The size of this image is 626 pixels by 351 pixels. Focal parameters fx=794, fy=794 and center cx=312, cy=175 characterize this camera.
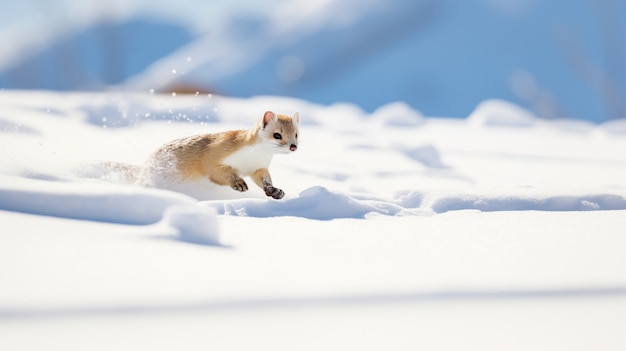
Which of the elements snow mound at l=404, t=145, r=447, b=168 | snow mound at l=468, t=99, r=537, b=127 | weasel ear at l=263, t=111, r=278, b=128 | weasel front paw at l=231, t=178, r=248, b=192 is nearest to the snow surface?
weasel front paw at l=231, t=178, r=248, b=192

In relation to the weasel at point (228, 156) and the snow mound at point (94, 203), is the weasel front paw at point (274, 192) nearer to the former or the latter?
the weasel at point (228, 156)

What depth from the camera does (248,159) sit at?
3455mm

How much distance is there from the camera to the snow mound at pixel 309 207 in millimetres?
2606

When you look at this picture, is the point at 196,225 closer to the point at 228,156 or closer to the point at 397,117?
the point at 228,156

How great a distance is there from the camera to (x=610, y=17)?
91.1 ft

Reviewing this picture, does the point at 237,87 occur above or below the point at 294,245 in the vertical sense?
above

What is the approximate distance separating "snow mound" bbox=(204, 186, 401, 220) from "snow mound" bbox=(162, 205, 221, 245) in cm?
62

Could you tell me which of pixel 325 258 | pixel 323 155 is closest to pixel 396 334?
pixel 325 258

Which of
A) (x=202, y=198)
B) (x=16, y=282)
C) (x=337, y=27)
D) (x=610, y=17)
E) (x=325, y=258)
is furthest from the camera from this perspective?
(x=337, y=27)

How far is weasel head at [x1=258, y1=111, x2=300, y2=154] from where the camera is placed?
3459 mm

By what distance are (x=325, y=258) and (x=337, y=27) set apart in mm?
35374

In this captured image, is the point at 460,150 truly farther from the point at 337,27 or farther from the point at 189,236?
the point at 337,27

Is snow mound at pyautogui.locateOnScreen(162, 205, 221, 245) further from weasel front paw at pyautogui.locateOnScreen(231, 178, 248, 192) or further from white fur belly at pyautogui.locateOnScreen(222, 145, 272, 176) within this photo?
white fur belly at pyautogui.locateOnScreen(222, 145, 272, 176)

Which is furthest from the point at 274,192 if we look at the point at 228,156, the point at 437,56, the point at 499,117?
the point at 437,56
